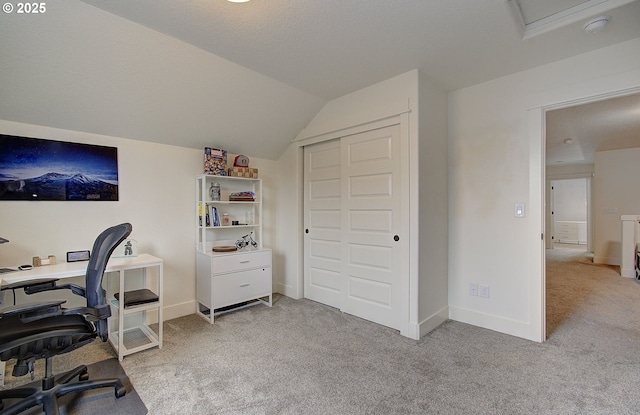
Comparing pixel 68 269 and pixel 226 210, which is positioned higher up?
pixel 226 210

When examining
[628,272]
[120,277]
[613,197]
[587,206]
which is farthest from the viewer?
[587,206]

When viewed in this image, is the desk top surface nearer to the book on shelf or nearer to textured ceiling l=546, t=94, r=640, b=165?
the book on shelf

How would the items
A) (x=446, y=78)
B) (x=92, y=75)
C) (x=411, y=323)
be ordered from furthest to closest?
(x=446, y=78)
(x=411, y=323)
(x=92, y=75)

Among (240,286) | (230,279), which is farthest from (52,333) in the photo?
(240,286)

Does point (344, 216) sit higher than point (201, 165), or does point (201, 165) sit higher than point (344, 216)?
point (201, 165)

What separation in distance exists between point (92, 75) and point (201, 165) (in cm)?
129

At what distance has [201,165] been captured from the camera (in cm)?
338

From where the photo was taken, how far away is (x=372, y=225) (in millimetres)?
3000

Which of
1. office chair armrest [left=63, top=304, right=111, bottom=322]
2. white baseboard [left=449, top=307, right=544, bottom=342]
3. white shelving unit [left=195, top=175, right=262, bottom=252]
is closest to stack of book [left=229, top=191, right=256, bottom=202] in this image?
white shelving unit [left=195, top=175, right=262, bottom=252]

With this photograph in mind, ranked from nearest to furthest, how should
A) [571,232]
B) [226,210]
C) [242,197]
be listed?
[242,197] < [226,210] < [571,232]

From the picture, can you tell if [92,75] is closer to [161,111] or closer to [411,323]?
[161,111]

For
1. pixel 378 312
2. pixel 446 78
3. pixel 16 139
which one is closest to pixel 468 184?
pixel 446 78

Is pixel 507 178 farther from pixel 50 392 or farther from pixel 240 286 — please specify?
pixel 50 392

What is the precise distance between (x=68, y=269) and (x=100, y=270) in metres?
0.69
